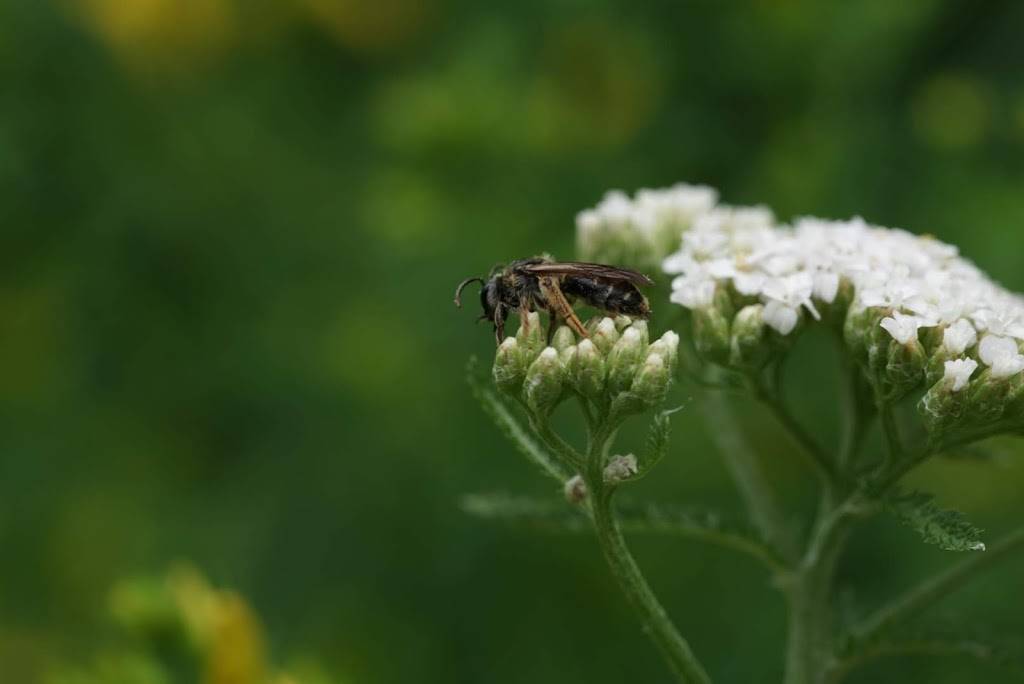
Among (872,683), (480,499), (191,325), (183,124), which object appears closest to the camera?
(480,499)

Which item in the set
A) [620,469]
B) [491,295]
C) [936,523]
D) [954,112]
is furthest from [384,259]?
[936,523]

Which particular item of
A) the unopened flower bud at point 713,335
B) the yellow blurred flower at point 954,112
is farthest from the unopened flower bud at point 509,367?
the yellow blurred flower at point 954,112

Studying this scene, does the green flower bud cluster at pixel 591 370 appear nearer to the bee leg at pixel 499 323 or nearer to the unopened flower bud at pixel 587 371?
the unopened flower bud at pixel 587 371

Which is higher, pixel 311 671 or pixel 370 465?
pixel 370 465

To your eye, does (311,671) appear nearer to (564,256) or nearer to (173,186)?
(564,256)

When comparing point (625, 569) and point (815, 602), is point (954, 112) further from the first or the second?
point (625, 569)

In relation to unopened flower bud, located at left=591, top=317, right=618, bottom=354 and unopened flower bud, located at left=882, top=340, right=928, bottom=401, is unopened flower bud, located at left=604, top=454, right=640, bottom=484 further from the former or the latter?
unopened flower bud, located at left=882, top=340, right=928, bottom=401

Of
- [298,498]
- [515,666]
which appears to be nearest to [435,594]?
[515,666]
